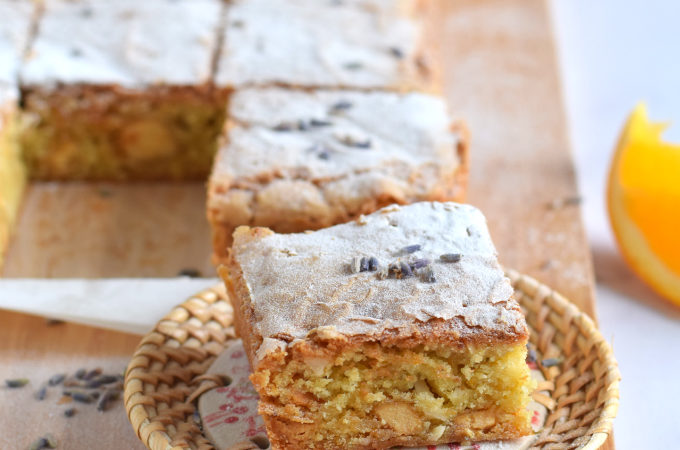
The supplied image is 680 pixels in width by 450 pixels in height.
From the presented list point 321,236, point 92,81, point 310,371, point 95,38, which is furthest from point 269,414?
point 95,38

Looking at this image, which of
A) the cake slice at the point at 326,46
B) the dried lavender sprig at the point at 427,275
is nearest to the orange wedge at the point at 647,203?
the cake slice at the point at 326,46

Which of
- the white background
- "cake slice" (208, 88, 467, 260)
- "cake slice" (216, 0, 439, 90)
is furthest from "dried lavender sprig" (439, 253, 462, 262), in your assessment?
"cake slice" (216, 0, 439, 90)

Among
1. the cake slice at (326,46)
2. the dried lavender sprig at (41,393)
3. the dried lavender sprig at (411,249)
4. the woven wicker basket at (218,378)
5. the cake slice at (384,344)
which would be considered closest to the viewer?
the cake slice at (384,344)

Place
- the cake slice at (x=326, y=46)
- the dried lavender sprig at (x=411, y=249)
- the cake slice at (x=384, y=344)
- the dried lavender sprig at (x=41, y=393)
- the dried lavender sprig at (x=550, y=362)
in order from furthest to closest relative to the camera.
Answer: the cake slice at (x=326, y=46) < the dried lavender sprig at (x=41, y=393) < the dried lavender sprig at (x=550, y=362) < the dried lavender sprig at (x=411, y=249) < the cake slice at (x=384, y=344)

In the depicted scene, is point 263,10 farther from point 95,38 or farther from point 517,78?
point 517,78

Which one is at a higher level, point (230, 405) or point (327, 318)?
point (327, 318)

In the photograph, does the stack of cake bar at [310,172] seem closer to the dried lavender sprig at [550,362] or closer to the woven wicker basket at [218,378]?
the woven wicker basket at [218,378]

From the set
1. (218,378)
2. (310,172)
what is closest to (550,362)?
(218,378)
